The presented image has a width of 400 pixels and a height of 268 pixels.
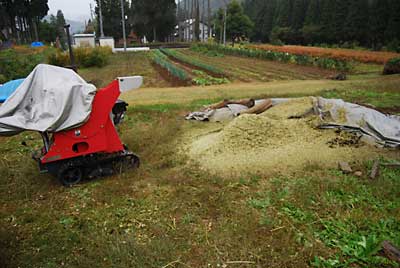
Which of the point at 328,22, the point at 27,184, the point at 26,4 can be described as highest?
the point at 26,4

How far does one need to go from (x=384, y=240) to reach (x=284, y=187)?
57.0 inches

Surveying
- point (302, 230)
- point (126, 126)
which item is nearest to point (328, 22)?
point (126, 126)

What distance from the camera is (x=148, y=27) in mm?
51406

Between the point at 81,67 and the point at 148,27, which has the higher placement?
the point at 148,27

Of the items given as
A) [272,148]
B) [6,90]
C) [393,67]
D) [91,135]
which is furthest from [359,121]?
[393,67]

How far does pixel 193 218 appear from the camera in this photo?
369 cm

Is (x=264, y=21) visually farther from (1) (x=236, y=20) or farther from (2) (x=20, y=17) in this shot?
(2) (x=20, y=17)

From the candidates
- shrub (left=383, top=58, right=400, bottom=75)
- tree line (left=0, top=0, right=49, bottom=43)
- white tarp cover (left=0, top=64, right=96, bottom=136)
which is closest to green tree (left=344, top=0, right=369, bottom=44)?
shrub (left=383, top=58, right=400, bottom=75)

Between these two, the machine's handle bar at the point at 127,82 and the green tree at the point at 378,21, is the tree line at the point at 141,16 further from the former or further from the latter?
the machine's handle bar at the point at 127,82

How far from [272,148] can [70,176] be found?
3363mm

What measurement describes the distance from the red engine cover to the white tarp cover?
0.14m

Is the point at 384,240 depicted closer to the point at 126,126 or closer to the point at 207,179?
the point at 207,179

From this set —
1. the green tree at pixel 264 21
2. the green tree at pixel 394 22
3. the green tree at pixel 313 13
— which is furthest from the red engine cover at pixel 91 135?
the green tree at pixel 264 21

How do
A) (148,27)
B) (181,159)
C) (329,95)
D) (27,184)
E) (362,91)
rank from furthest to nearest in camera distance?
(148,27), (362,91), (329,95), (181,159), (27,184)
